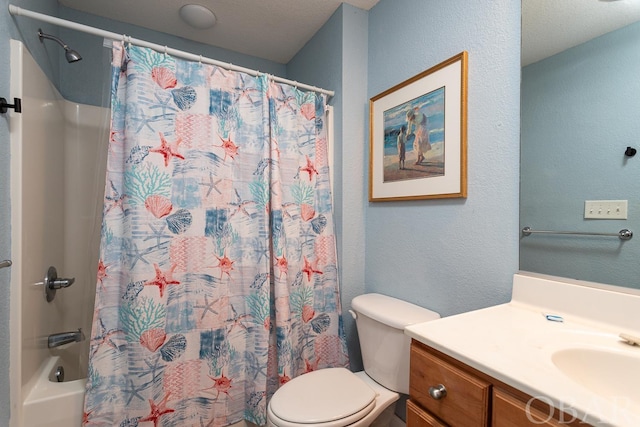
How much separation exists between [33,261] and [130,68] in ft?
3.04

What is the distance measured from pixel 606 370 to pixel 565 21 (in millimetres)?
1060

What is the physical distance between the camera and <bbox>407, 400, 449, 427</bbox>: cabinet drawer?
28.5 inches

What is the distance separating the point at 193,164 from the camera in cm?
138

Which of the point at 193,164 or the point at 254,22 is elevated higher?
the point at 254,22

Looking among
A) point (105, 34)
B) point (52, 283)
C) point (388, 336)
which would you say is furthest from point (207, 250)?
point (105, 34)

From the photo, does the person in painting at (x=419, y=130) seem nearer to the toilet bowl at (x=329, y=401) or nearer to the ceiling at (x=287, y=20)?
the ceiling at (x=287, y=20)

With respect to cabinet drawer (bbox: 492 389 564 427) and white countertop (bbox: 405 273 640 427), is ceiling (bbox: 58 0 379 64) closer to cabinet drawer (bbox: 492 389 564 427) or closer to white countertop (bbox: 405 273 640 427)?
white countertop (bbox: 405 273 640 427)

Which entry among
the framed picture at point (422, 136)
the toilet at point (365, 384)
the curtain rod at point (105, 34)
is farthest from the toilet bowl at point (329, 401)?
the curtain rod at point (105, 34)

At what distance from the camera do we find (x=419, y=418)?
0.76 m

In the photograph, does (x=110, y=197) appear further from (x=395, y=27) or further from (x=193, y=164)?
(x=395, y=27)

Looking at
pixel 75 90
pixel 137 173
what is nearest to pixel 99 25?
pixel 75 90

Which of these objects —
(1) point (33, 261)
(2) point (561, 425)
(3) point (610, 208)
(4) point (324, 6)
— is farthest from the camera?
(4) point (324, 6)

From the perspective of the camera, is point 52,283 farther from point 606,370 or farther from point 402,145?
point 606,370

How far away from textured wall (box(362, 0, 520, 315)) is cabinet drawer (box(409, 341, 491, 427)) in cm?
50
